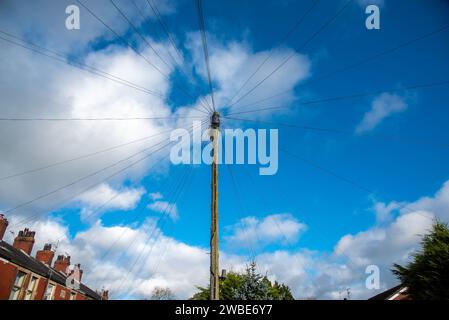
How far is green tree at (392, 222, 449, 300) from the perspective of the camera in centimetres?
1295

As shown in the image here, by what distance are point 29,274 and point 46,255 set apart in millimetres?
13546

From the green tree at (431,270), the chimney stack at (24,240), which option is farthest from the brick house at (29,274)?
the green tree at (431,270)

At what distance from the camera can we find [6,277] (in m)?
27.0

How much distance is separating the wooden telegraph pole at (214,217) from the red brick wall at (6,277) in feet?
82.5

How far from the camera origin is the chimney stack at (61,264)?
4822 cm

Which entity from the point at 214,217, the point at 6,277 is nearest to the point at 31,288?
the point at 6,277

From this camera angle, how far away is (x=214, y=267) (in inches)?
407

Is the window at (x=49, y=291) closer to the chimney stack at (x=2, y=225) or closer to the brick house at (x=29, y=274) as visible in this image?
the brick house at (x=29, y=274)

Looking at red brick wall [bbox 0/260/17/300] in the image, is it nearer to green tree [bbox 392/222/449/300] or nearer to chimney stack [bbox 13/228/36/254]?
chimney stack [bbox 13/228/36/254]
